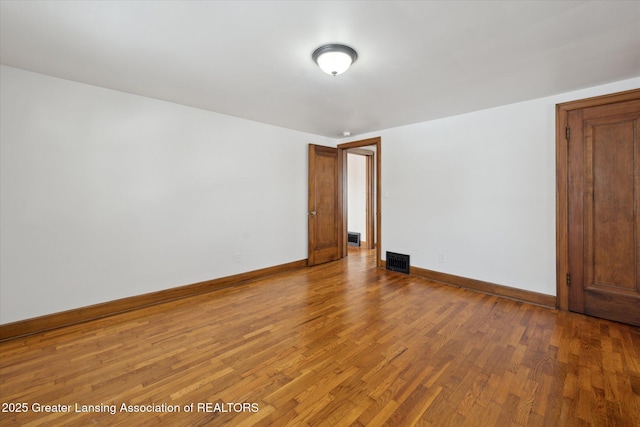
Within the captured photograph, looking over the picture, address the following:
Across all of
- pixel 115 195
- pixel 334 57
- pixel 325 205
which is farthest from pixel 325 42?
pixel 325 205

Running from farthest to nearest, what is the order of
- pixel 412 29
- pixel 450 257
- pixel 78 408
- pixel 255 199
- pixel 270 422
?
pixel 255 199 → pixel 450 257 → pixel 412 29 → pixel 78 408 → pixel 270 422

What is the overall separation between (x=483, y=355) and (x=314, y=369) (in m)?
1.35

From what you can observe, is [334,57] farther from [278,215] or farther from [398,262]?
[398,262]

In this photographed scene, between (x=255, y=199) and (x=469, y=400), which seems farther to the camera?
(x=255, y=199)

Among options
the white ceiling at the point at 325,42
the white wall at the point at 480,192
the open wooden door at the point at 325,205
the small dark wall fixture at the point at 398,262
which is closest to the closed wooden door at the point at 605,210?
the white wall at the point at 480,192

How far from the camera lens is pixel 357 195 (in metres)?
7.13

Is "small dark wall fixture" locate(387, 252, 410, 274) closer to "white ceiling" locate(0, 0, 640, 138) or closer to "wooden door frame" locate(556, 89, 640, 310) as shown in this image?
"wooden door frame" locate(556, 89, 640, 310)

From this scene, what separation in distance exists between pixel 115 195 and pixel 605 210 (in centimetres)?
518

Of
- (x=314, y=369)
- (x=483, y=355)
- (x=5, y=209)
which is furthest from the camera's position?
(x=5, y=209)

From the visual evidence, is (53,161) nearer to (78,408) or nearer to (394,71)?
(78,408)

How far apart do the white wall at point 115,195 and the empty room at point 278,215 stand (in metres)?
0.02

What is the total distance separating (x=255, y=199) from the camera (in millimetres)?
4273

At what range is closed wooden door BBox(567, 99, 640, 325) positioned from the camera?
2662 mm

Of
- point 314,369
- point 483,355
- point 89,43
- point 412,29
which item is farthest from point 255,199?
point 483,355
